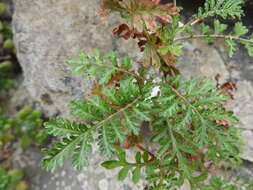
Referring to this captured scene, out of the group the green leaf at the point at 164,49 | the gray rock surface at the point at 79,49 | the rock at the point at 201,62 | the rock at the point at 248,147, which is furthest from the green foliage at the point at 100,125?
the rock at the point at 248,147

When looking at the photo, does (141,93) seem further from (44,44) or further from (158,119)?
(44,44)

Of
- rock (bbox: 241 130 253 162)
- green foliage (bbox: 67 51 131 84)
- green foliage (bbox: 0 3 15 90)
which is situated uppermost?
green foliage (bbox: 67 51 131 84)

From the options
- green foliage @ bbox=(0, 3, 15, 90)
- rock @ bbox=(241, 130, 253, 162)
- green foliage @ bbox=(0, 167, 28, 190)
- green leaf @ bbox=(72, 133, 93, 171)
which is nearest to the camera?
green leaf @ bbox=(72, 133, 93, 171)

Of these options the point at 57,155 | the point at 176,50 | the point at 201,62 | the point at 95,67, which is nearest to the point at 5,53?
the point at 95,67

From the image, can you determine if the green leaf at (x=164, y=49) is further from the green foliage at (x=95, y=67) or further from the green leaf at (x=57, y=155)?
the green leaf at (x=57, y=155)

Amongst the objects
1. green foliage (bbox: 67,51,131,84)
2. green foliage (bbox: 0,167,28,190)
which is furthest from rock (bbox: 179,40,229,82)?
green foliage (bbox: 0,167,28,190)

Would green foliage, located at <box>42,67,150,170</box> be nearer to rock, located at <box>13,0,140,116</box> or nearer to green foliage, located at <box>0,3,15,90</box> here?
rock, located at <box>13,0,140,116</box>

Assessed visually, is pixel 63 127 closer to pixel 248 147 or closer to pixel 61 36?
pixel 61 36

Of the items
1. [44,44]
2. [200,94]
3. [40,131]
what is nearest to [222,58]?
[200,94]

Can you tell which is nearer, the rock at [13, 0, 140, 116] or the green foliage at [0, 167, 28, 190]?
the rock at [13, 0, 140, 116]

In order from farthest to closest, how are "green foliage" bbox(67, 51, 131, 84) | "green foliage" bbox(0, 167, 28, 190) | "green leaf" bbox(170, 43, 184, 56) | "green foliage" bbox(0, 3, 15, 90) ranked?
"green foliage" bbox(0, 3, 15, 90), "green foliage" bbox(0, 167, 28, 190), "green foliage" bbox(67, 51, 131, 84), "green leaf" bbox(170, 43, 184, 56)
